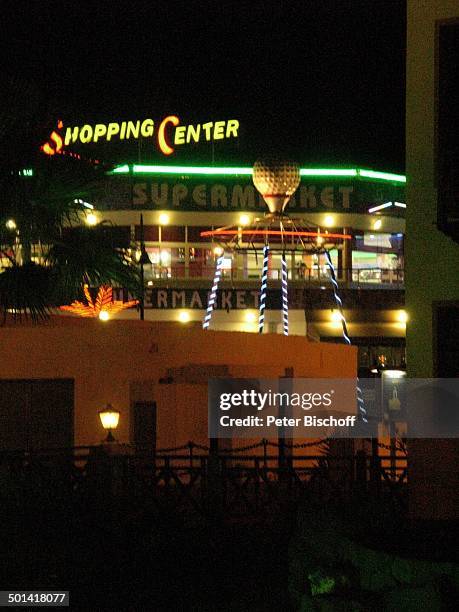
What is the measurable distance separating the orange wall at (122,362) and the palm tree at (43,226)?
607cm

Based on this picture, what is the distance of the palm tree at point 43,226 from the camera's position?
12.4 meters

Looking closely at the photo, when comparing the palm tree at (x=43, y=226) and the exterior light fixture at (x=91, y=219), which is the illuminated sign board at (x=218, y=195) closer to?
the exterior light fixture at (x=91, y=219)

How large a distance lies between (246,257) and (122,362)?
3358cm

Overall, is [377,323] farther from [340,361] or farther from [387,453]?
[387,453]

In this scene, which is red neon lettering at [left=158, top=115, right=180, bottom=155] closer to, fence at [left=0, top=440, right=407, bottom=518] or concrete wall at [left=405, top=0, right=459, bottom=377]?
fence at [left=0, top=440, right=407, bottom=518]

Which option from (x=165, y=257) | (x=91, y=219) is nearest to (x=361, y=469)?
(x=91, y=219)

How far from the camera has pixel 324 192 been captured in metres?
54.4

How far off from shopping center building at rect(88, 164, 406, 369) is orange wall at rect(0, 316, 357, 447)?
3010 centimetres

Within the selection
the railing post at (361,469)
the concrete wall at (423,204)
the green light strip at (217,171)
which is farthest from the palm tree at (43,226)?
the green light strip at (217,171)

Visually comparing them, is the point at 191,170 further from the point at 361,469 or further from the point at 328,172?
the point at 361,469

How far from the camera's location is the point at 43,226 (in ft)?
42.6

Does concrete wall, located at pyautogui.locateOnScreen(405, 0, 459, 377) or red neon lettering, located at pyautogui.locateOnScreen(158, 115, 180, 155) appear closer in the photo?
concrete wall, located at pyautogui.locateOnScreen(405, 0, 459, 377)

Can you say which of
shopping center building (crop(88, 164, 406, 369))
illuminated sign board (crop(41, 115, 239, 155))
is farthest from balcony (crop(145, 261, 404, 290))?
illuminated sign board (crop(41, 115, 239, 155))

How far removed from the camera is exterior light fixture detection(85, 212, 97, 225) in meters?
13.4
